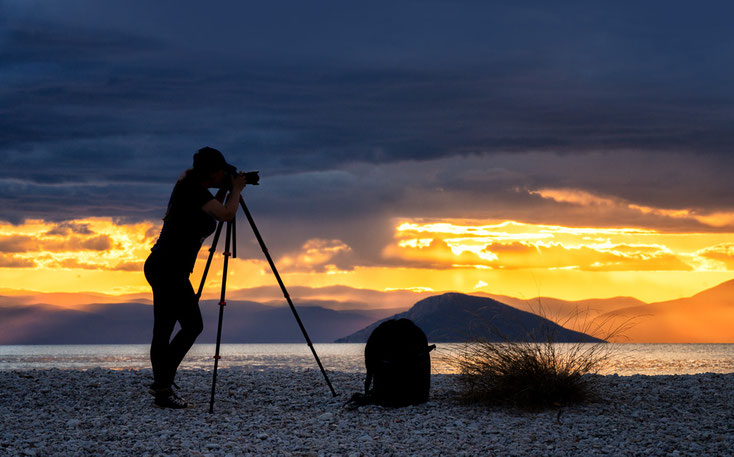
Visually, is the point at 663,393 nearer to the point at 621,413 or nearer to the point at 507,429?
the point at 621,413

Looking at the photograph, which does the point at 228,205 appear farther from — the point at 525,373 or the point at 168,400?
the point at 525,373

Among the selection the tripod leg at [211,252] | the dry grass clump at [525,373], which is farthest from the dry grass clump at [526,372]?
the tripod leg at [211,252]

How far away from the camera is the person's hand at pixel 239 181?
8500 millimetres

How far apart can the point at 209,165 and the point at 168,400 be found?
322cm

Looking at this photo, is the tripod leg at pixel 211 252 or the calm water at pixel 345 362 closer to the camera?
the tripod leg at pixel 211 252

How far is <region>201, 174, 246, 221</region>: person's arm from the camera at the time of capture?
26.9ft

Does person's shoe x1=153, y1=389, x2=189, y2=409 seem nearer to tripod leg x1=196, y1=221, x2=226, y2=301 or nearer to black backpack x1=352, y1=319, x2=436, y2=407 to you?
tripod leg x1=196, y1=221, x2=226, y2=301

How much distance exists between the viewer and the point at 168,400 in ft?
29.7

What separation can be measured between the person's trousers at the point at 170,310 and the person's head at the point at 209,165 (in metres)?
1.11

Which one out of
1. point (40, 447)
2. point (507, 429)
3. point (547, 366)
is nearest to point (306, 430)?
point (507, 429)

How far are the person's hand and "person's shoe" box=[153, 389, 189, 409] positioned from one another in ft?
9.48

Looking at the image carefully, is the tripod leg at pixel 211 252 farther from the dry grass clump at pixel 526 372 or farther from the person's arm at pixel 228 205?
the dry grass clump at pixel 526 372

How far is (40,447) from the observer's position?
7.03 meters

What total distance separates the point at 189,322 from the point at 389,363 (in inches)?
108
